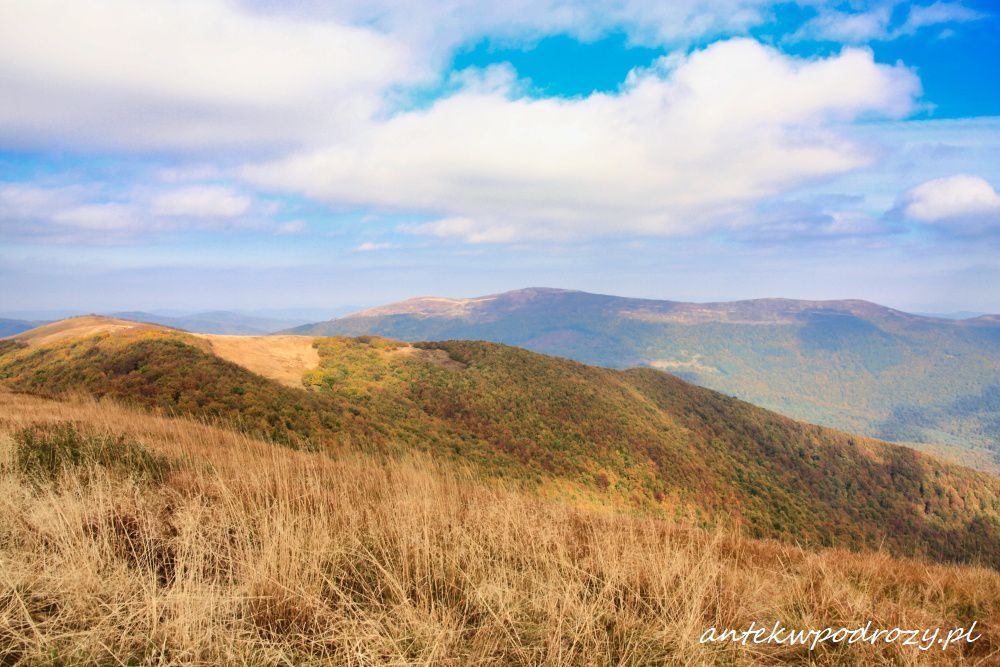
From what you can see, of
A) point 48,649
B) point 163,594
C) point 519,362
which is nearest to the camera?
point 48,649

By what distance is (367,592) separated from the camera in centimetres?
348

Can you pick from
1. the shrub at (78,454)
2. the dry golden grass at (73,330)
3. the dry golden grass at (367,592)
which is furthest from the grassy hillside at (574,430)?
the shrub at (78,454)

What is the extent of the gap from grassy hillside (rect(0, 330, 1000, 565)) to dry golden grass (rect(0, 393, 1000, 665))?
2.11 m

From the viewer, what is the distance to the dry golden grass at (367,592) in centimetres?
271

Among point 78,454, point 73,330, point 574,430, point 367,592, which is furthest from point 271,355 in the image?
point 367,592

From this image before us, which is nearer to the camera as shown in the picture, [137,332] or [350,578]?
[350,578]

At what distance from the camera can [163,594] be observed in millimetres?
3057

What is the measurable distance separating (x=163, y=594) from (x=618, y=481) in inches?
1666

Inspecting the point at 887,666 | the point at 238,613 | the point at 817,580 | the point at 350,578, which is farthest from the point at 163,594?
the point at 817,580

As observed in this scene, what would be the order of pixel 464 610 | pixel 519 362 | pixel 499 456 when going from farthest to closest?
pixel 519 362 → pixel 499 456 → pixel 464 610

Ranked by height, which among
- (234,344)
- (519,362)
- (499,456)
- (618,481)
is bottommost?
(618,481)

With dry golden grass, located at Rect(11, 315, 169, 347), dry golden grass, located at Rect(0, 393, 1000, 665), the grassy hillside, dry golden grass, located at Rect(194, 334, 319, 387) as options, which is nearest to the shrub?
dry golden grass, located at Rect(0, 393, 1000, 665)

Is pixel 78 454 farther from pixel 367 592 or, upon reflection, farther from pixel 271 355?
pixel 271 355

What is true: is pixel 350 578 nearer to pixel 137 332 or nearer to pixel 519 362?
pixel 137 332
